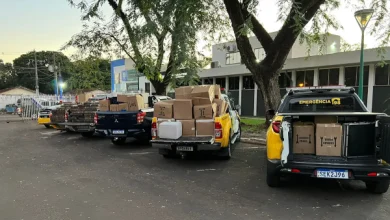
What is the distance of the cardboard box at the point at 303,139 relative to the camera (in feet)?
15.7

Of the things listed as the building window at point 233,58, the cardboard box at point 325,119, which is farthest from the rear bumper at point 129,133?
the building window at point 233,58

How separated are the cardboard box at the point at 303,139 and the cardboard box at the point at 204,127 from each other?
2.47 metres

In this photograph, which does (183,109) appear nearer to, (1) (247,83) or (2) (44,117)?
(2) (44,117)

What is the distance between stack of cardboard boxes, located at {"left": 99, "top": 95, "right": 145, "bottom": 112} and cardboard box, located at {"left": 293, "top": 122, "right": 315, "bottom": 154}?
5.97m

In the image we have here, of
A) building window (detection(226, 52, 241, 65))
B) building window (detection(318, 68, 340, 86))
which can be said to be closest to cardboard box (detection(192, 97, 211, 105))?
building window (detection(318, 68, 340, 86))

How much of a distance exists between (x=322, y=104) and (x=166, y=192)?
3.51 m

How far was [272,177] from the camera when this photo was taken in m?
4.99

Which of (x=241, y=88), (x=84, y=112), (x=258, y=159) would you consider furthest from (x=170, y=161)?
(x=241, y=88)

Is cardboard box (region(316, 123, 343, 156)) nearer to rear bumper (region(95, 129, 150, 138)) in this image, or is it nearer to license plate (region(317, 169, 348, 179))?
license plate (region(317, 169, 348, 179))

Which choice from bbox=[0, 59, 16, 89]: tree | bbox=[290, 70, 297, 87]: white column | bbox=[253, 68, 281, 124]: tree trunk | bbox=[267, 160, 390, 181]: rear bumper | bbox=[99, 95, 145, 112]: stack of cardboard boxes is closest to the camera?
bbox=[267, 160, 390, 181]: rear bumper

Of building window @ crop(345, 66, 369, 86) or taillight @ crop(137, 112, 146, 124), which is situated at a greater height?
building window @ crop(345, 66, 369, 86)

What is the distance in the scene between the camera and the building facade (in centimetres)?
1645

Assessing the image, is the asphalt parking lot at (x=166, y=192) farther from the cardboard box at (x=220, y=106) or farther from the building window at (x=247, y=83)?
the building window at (x=247, y=83)

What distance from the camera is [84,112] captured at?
11.4 meters
